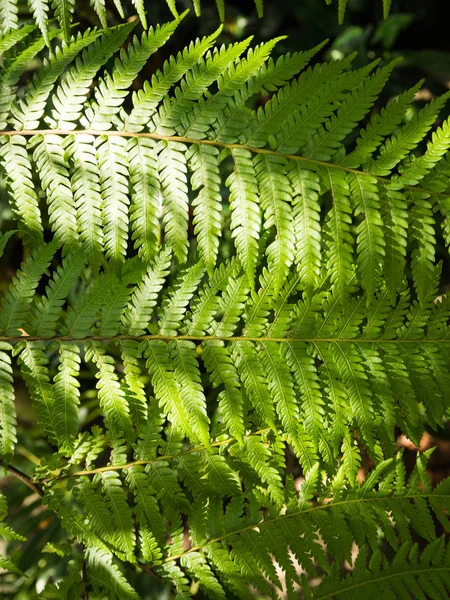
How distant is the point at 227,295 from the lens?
1355 millimetres

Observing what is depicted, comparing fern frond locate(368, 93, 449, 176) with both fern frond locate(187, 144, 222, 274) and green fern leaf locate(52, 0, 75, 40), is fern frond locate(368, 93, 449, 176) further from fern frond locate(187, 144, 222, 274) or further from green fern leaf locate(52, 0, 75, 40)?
green fern leaf locate(52, 0, 75, 40)

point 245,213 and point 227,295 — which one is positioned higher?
point 245,213

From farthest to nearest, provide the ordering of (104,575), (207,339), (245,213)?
(104,575)
(207,339)
(245,213)

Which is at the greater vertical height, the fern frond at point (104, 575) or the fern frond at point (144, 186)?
the fern frond at point (144, 186)

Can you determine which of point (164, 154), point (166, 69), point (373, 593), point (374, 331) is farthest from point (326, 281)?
point (373, 593)

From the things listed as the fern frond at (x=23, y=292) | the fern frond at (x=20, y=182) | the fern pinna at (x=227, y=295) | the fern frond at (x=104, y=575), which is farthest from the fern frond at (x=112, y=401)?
the fern frond at (x=104, y=575)

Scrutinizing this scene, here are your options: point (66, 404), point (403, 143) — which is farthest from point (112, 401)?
point (403, 143)

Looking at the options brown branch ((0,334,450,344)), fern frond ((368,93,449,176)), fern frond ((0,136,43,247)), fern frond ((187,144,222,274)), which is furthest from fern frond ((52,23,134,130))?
fern frond ((368,93,449,176))

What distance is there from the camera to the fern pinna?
1214 mm

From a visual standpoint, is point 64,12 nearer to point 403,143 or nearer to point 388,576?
point 403,143

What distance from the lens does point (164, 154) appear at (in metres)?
1.22

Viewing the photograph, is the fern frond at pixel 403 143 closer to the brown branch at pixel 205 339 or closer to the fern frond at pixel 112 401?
the brown branch at pixel 205 339

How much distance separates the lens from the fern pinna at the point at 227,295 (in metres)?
1.21

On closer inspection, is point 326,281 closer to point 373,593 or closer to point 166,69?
point 166,69
